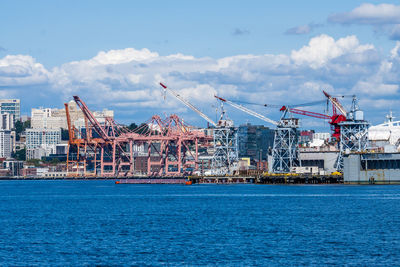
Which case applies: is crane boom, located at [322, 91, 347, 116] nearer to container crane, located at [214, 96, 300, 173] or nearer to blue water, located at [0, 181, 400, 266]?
container crane, located at [214, 96, 300, 173]

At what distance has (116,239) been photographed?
52.1 metres

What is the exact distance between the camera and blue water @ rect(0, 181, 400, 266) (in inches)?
1716

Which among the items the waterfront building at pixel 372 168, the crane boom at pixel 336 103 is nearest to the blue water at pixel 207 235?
the waterfront building at pixel 372 168

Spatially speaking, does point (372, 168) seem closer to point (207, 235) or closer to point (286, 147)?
point (286, 147)

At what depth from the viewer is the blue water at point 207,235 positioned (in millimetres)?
43594

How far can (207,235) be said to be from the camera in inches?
2111

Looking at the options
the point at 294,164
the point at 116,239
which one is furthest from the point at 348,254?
the point at 294,164

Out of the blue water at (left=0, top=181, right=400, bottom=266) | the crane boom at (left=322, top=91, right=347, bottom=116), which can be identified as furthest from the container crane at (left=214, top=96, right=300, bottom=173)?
the blue water at (left=0, top=181, right=400, bottom=266)

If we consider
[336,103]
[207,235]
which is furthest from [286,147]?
[207,235]

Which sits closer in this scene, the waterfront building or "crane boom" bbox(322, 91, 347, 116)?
the waterfront building

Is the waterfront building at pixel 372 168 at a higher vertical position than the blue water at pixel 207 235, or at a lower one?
higher

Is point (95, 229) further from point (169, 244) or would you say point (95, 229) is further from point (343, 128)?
point (343, 128)

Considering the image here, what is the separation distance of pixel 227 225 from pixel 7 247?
59.2ft

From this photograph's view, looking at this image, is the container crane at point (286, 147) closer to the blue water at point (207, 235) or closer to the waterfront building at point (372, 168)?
the waterfront building at point (372, 168)
